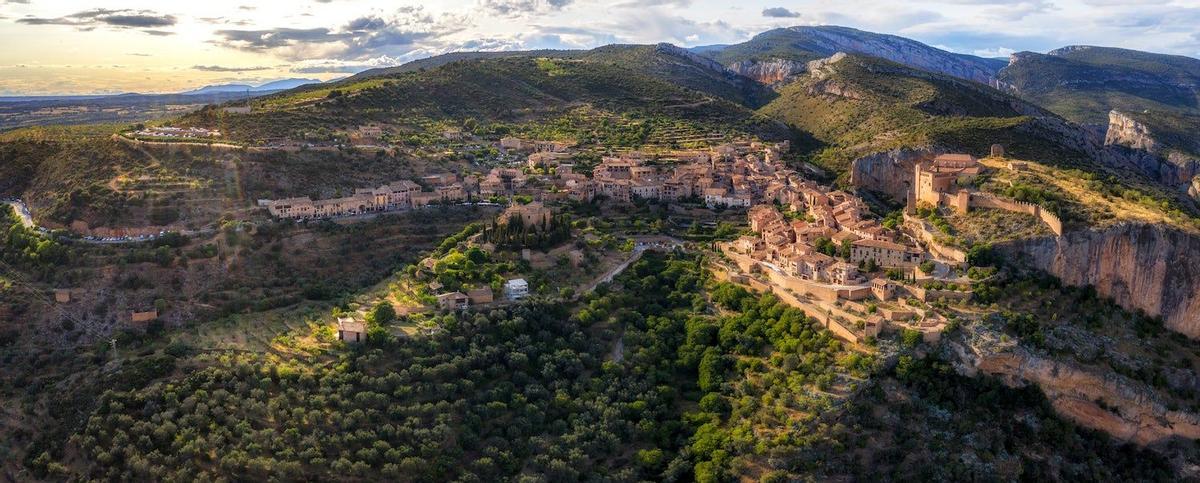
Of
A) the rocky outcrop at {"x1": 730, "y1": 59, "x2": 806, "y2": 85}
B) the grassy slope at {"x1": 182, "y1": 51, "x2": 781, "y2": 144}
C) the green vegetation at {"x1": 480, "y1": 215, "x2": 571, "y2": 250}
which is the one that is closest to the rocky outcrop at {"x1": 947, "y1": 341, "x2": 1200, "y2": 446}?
the green vegetation at {"x1": 480, "y1": 215, "x2": 571, "y2": 250}

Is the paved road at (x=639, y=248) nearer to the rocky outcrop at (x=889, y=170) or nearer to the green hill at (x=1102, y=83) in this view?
the rocky outcrop at (x=889, y=170)

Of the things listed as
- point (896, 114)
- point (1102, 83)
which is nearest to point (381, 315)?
point (896, 114)

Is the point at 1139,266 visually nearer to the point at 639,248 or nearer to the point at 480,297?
the point at 639,248

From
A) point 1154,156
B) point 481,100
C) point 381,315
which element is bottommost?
point 381,315

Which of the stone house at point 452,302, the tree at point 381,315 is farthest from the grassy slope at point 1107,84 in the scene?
the tree at point 381,315

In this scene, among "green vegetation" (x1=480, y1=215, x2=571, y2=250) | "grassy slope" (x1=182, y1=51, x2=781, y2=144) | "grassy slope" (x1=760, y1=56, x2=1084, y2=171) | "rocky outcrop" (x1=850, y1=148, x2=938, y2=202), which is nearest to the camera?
"green vegetation" (x1=480, y1=215, x2=571, y2=250)

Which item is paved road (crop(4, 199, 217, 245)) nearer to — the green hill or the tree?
the tree
